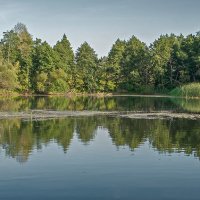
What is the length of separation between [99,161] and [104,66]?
276 ft

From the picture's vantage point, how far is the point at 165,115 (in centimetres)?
4225

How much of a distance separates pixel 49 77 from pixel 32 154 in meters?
73.4

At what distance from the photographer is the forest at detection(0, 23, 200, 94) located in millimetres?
93375

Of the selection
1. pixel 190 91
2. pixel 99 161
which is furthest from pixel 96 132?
pixel 190 91

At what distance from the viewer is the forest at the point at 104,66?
306 ft

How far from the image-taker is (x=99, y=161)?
2014 cm

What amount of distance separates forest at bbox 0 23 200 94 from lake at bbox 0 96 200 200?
61.1m

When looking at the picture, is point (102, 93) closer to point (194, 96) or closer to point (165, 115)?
point (194, 96)

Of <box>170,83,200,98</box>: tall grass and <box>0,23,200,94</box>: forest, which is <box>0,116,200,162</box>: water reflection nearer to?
<box>170,83,200,98</box>: tall grass

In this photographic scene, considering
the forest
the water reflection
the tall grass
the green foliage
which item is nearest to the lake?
the water reflection

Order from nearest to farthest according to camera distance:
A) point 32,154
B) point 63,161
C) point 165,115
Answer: point 63,161 → point 32,154 → point 165,115

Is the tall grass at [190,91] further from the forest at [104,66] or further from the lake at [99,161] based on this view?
the lake at [99,161]

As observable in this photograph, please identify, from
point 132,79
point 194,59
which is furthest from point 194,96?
point 132,79

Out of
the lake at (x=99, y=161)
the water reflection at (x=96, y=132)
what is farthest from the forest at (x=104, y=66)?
the lake at (x=99, y=161)
